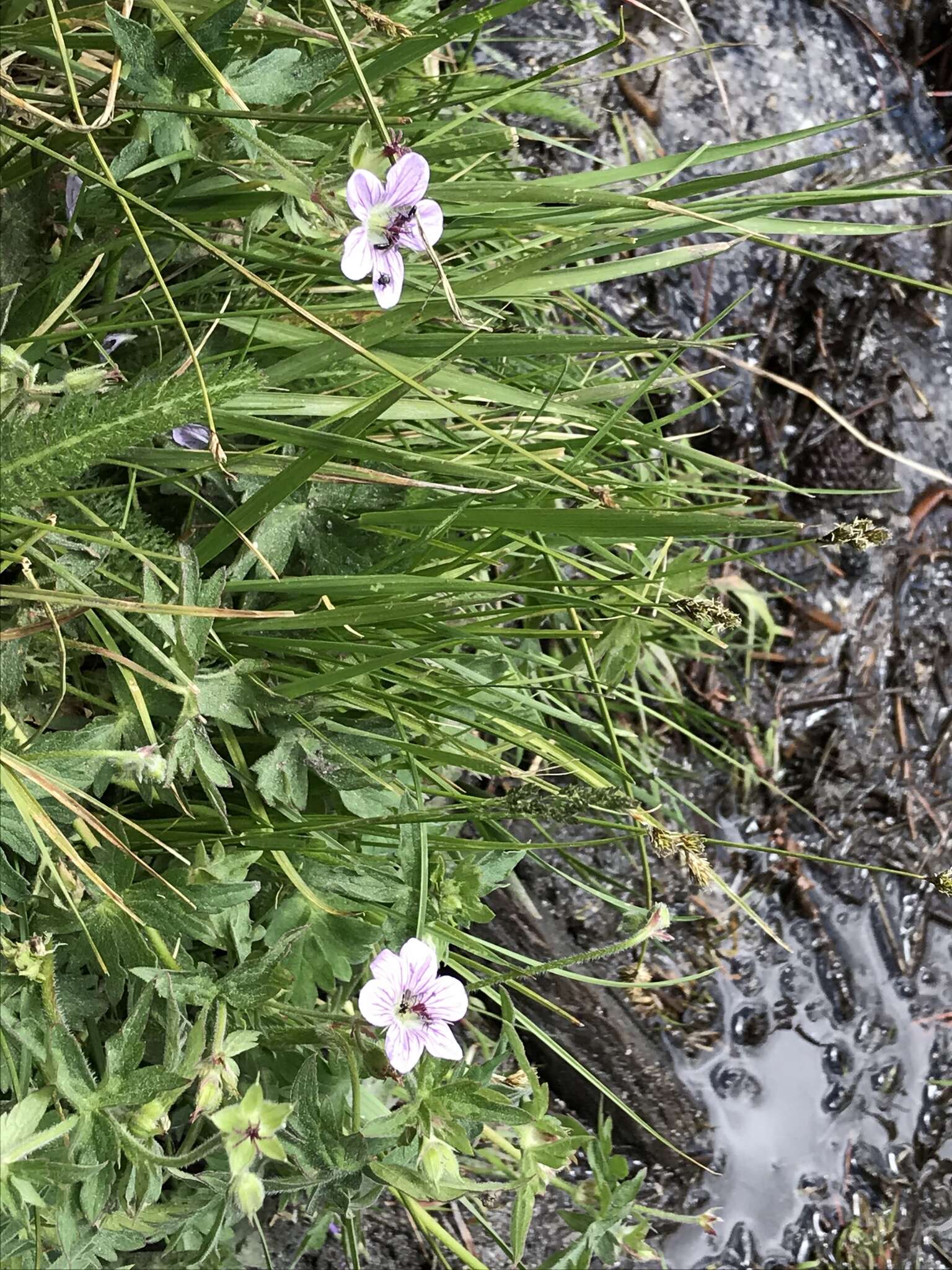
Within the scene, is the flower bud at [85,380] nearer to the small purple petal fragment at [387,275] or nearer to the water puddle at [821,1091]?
the small purple petal fragment at [387,275]

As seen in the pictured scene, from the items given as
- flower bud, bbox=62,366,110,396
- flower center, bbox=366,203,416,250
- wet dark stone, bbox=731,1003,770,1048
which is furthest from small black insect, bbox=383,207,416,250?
wet dark stone, bbox=731,1003,770,1048

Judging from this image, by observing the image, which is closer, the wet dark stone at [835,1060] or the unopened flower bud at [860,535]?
the unopened flower bud at [860,535]

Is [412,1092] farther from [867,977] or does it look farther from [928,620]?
[928,620]

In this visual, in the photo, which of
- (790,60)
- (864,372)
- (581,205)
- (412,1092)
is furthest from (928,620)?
(412,1092)

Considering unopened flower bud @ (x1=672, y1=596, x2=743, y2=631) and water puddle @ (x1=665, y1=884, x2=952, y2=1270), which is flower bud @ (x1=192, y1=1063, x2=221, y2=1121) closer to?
unopened flower bud @ (x1=672, y1=596, x2=743, y2=631)

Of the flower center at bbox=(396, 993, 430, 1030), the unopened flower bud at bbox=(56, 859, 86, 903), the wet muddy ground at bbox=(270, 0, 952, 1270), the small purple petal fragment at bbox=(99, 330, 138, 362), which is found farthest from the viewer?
the wet muddy ground at bbox=(270, 0, 952, 1270)

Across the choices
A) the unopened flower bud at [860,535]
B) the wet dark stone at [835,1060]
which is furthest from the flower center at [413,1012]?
the wet dark stone at [835,1060]

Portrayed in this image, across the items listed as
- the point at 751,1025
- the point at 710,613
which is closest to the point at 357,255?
the point at 710,613
